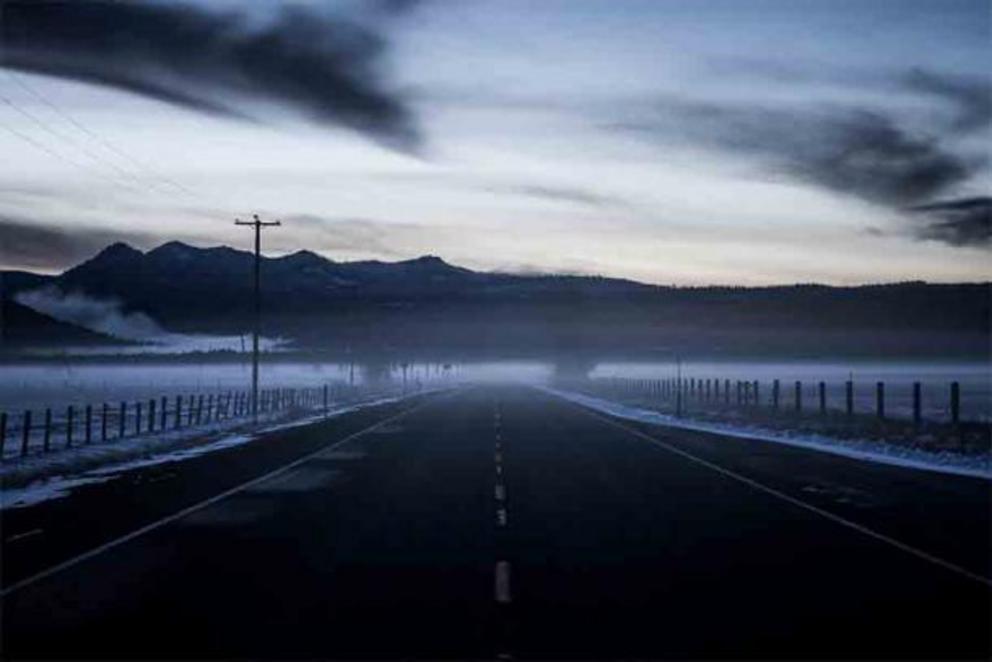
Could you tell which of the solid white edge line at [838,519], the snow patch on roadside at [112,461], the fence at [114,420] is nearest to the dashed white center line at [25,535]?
the snow patch on roadside at [112,461]

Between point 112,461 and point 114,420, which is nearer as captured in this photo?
Answer: point 112,461

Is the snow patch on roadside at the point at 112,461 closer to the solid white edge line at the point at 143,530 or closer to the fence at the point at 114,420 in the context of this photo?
the fence at the point at 114,420

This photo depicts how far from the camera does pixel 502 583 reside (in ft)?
41.7

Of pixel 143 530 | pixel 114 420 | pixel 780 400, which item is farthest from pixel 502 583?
pixel 780 400

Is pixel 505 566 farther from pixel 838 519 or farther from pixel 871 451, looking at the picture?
pixel 871 451

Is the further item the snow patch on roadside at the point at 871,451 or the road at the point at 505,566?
the snow patch on roadside at the point at 871,451

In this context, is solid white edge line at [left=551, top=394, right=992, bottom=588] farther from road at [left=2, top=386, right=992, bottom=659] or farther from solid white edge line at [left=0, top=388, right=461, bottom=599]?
solid white edge line at [left=0, top=388, right=461, bottom=599]

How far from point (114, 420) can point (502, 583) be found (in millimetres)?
45276

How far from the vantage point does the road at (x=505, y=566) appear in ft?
32.9

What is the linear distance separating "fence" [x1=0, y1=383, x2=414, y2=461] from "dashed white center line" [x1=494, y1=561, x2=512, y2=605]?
17918 millimetres

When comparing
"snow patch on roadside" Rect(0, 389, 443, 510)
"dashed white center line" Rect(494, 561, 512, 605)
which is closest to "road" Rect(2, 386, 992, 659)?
"dashed white center line" Rect(494, 561, 512, 605)

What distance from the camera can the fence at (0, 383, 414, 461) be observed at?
35.1m

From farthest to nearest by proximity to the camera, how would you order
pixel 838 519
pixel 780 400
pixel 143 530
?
pixel 780 400 < pixel 838 519 < pixel 143 530

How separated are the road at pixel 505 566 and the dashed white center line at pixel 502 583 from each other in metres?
0.05
